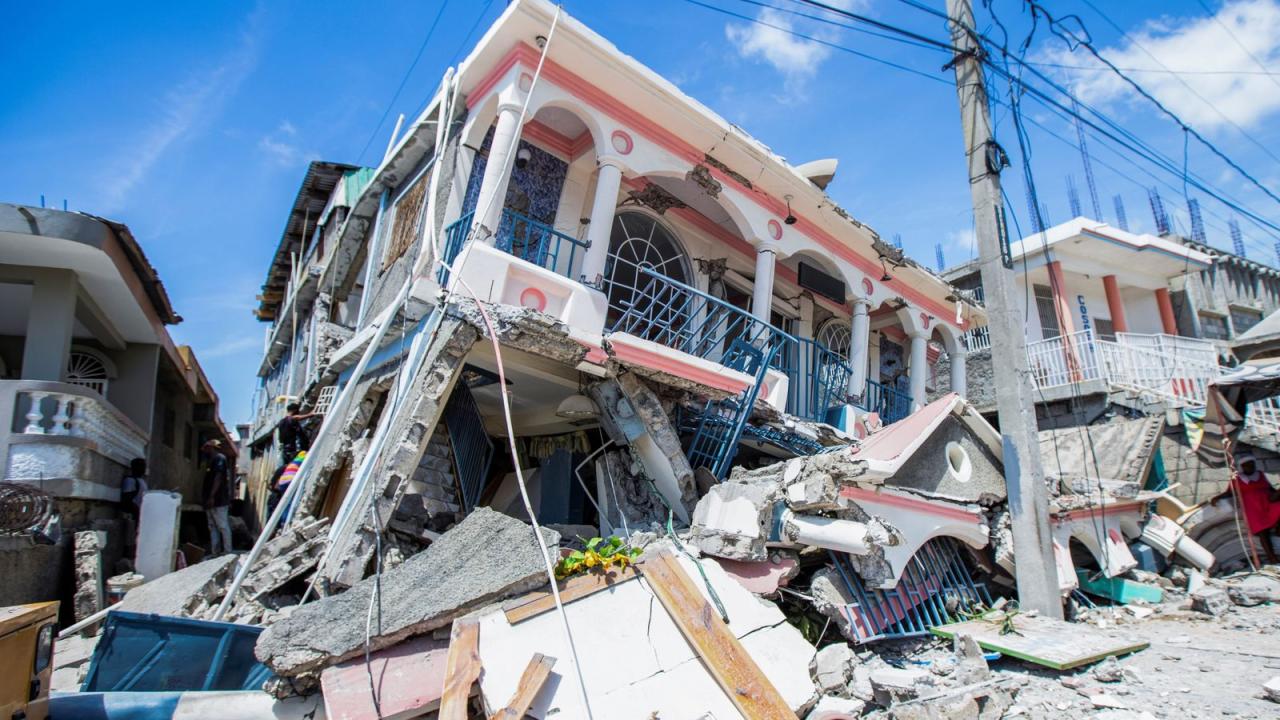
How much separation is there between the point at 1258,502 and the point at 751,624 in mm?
9670

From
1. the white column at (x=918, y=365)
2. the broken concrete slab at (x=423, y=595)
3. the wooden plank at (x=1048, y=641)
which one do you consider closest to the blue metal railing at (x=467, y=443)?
the broken concrete slab at (x=423, y=595)

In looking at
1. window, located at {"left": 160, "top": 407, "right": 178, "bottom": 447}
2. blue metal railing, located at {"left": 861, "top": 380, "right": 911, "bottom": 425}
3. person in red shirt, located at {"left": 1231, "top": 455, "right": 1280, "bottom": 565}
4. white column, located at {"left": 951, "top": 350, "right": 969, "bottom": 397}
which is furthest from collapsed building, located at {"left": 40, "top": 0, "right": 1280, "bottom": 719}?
window, located at {"left": 160, "top": 407, "right": 178, "bottom": 447}

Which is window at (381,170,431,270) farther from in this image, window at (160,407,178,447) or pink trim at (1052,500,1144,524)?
pink trim at (1052,500,1144,524)

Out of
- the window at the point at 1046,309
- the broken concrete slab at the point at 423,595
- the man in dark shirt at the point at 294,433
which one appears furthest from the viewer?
the window at the point at 1046,309

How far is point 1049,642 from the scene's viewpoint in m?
5.25

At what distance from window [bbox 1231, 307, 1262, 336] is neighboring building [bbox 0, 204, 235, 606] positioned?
2743cm

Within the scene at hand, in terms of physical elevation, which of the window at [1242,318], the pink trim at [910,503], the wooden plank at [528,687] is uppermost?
the window at [1242,318]

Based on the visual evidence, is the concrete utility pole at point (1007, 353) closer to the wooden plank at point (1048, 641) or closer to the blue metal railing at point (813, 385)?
the wooden plank at point (1048, 641)

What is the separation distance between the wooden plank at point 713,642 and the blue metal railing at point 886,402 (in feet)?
22.2

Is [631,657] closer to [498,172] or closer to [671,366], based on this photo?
[671,366]

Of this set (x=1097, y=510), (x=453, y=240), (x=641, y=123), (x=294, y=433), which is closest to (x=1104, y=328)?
(x=1097, y=510)

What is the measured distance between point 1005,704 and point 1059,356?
1224 centimetres

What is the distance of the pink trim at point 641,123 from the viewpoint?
6320mm

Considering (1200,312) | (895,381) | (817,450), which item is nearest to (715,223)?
(817,450)
